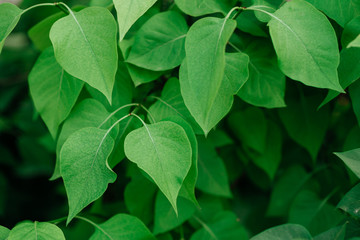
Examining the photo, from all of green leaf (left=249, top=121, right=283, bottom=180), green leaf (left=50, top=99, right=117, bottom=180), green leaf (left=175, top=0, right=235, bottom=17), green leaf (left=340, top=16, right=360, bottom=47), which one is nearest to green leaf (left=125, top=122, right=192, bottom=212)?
green leaf (left=50, top=99, right=117, bottom=180)

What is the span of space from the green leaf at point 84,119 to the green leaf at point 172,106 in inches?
3.6

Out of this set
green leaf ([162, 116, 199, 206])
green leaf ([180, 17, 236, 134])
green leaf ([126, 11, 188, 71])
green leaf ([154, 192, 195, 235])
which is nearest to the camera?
green leaf ([180, 17, 236, 134])

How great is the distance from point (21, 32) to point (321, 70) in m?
1.84

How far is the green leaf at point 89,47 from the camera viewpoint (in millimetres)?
640

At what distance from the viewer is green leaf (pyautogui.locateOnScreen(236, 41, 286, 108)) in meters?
0.76

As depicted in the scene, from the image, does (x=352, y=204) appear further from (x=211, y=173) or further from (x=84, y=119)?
(x=84, y=119)

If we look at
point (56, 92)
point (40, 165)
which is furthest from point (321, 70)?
point (40, 165)

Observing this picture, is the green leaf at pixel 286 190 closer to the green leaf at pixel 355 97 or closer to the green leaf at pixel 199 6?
the green leaf at pixel 355 97

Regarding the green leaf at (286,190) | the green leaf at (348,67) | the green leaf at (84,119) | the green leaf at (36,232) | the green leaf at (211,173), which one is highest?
the green leaf at (348,67)

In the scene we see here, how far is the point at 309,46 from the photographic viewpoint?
0.64 metres

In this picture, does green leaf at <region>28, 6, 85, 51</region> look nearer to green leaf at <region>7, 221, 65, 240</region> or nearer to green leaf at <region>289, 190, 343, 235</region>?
green leaf at <region>7, 221, 65, 240</region>

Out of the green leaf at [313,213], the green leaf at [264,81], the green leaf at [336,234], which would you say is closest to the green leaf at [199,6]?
the green leaf at [264,81]

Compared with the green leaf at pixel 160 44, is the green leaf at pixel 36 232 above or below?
below

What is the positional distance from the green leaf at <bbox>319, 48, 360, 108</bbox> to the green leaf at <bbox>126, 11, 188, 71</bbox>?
0.95 ft
